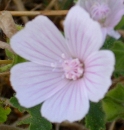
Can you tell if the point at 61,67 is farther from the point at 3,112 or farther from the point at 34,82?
the point at 3,112

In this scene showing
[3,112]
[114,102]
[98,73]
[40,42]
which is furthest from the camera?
[3,112]

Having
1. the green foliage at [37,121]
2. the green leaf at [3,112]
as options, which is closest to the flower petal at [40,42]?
the green foliage at [37,121]

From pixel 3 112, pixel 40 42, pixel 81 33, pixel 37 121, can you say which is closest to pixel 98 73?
pixel 81 33

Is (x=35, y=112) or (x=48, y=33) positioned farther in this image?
(x=35, y=112)

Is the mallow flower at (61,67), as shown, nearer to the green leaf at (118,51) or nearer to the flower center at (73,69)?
the flower center at (73,69)

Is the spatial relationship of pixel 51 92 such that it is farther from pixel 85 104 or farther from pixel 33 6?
pixel 33 6

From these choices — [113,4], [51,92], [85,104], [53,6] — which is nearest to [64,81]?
[51,92]
